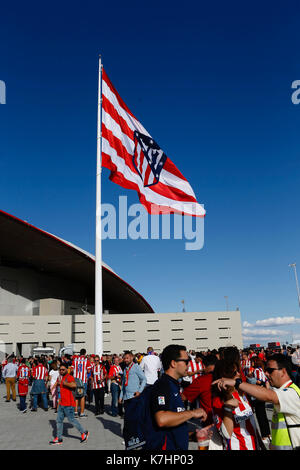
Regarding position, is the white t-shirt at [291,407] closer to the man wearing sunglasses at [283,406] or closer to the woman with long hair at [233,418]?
the man wearing sunglasses at [283,406]

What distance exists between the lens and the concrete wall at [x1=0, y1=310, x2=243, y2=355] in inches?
1442

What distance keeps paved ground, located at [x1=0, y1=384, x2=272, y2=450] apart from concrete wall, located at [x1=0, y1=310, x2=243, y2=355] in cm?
2395

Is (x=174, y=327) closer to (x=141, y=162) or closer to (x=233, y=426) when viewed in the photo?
(x=141, y=162)

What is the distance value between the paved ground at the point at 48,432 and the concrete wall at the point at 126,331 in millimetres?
23946

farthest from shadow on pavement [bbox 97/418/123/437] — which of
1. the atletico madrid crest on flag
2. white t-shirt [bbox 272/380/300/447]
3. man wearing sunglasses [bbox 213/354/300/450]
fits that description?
the atletico madrid crest on flag

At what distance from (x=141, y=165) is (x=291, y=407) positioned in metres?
14.0

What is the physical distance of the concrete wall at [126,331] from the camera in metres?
36.6

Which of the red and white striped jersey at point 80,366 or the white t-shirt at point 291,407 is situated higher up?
the white t-shirt at point 291,407

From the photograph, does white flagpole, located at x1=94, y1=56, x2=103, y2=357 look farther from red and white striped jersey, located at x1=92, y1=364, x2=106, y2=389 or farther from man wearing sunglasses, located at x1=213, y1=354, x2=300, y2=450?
man wearing sunglasses, located at x1=213, y1=354, x2=300, y2=450

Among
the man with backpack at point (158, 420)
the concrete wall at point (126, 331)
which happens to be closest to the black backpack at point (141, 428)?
the man with backpack at point (158, 420)

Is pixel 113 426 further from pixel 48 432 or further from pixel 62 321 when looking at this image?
pixel 62 321

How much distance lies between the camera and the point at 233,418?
3.14m

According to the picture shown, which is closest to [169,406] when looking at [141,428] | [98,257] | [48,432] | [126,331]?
[141,428]
